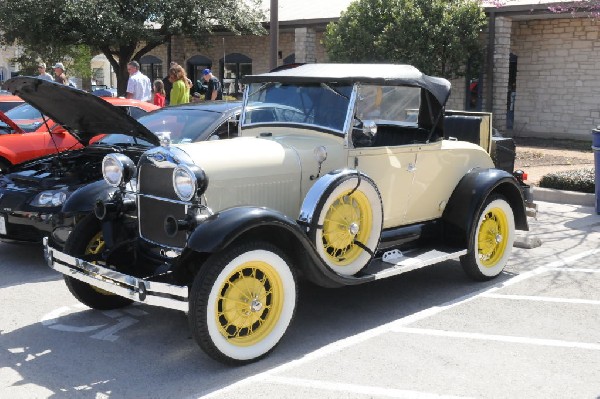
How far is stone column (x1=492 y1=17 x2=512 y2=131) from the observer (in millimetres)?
16839

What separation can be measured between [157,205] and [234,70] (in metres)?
20.6

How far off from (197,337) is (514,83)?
53.5ft

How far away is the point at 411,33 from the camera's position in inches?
610

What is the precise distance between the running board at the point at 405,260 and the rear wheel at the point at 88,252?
6.40ft

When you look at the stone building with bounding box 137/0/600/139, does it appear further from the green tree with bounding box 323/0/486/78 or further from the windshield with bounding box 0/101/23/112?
the windshield with bounding box 0/101/23/112

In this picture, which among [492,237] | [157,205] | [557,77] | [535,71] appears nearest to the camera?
[157,205]

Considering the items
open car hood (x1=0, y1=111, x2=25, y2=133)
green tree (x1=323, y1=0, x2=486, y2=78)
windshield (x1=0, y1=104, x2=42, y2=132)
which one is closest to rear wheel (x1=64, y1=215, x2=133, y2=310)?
open car hood (x1=0, y1=111, x2=25, y2=133)

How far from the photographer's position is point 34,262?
6.86m

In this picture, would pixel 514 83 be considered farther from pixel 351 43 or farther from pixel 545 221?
pixel 545 221

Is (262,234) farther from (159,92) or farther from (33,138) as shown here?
(159,92)

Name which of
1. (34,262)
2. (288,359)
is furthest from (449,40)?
(288,359)

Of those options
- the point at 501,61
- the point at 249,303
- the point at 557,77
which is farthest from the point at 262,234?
the point at 557,77

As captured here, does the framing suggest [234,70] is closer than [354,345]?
No

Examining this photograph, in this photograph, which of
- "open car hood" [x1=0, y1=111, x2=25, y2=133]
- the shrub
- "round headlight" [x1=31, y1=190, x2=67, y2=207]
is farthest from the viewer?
the shrub
